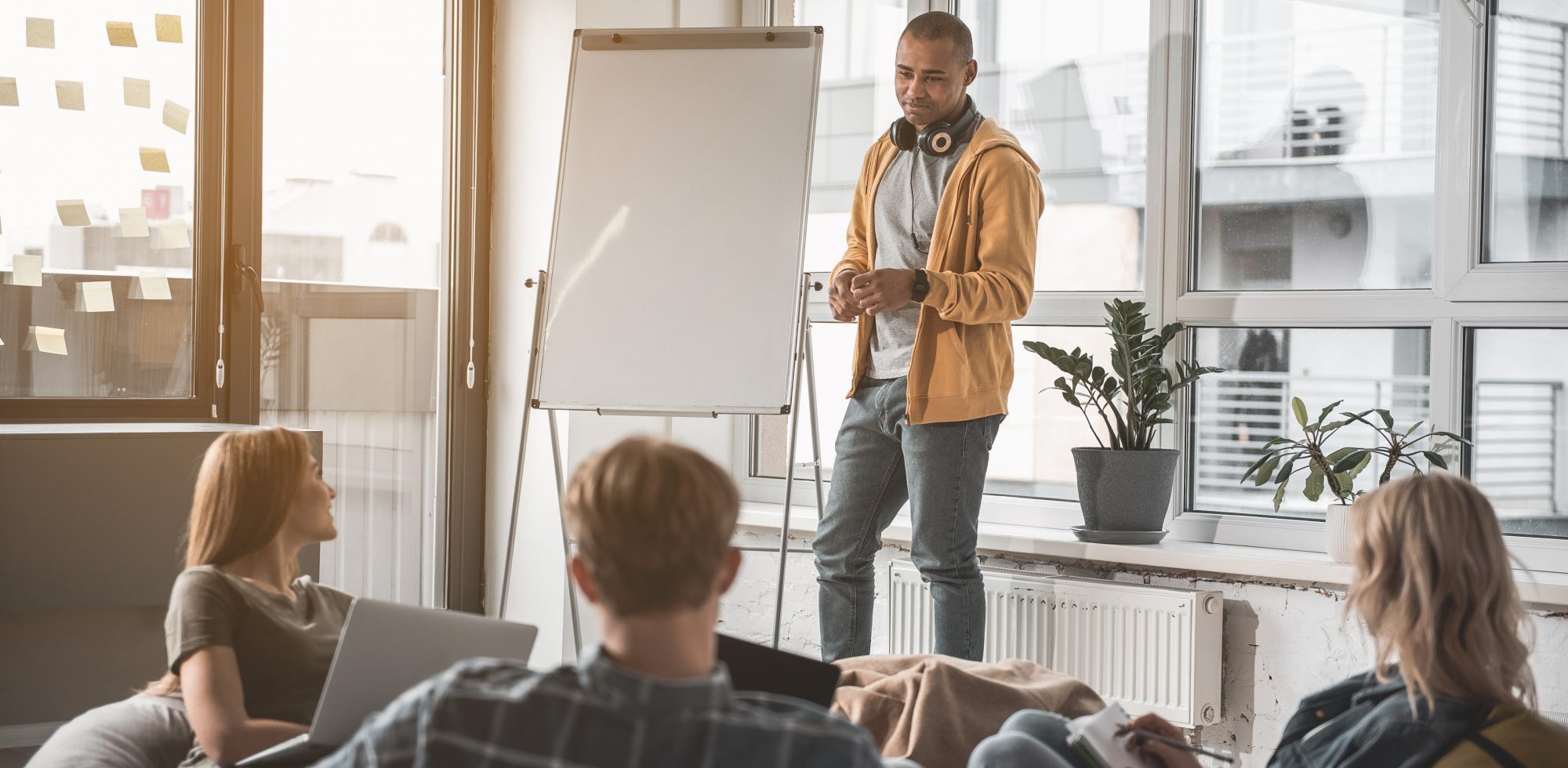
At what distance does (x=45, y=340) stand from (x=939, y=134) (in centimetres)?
198

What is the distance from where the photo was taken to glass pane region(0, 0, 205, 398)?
2.82m

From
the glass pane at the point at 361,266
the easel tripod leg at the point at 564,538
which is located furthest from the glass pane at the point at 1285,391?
the glass pane at the point at 361,266

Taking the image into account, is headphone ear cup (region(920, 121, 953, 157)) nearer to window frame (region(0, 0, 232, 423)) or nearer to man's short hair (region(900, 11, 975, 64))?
man's short hair (region(900, 11, 975, 64))

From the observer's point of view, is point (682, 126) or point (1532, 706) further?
point (682, 126)

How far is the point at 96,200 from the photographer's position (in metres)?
2.94

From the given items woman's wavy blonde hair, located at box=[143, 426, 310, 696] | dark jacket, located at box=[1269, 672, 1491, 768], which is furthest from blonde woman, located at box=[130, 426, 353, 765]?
dark jacket, located at box=[1269, 672, 1491, 768]

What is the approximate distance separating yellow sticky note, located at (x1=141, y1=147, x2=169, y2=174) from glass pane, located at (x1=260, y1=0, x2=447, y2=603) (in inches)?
10.0

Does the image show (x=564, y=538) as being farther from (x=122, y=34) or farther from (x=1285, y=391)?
(x=1285, y=391)

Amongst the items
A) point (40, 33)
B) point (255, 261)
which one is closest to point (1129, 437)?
point (255, 261)

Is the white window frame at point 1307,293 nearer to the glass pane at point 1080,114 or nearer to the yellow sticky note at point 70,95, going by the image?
the glass pane at point 1080,114

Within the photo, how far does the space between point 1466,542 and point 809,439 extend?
99.2 inches

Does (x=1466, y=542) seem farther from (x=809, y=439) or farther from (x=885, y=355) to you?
(x=809, y=439)

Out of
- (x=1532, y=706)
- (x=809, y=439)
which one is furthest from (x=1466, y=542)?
(x=809, y=439)

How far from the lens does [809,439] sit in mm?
3889
